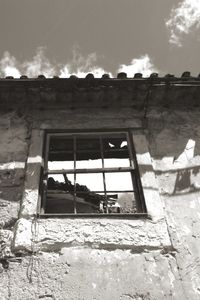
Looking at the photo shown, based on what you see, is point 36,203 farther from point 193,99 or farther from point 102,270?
point 193,99

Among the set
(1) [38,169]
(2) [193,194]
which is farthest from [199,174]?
(1) [38,169]

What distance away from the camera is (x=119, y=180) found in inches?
184

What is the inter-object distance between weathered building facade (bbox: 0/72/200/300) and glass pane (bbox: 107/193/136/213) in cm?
2

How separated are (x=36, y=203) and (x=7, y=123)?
1.69m

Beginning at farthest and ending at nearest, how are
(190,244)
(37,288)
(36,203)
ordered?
(36,203) < (190,244) < (37,288)

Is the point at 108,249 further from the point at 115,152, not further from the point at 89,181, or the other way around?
the point at 115,152

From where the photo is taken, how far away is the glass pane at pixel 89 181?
15.2 ft

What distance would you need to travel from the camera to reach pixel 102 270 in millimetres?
3514

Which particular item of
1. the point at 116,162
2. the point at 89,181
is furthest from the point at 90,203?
the point at 116,162

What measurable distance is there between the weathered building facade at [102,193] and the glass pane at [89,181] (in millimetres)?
36

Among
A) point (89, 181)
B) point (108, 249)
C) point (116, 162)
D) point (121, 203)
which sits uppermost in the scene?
point (116, 162)

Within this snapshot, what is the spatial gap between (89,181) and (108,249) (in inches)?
49.9

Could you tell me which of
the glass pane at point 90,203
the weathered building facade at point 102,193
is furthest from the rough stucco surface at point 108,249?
the glass pane at point 90,203

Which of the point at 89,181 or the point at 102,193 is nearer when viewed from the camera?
the point at 102,193
